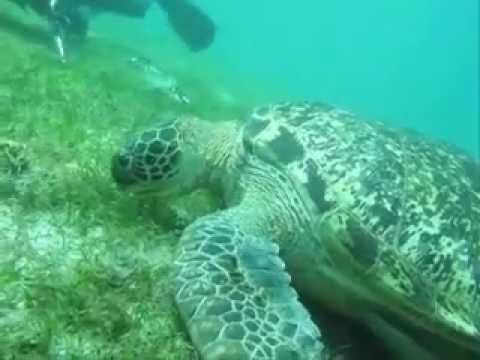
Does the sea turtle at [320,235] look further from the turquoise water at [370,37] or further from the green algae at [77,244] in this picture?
the turquoise water at [370,37]

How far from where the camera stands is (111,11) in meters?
10.3

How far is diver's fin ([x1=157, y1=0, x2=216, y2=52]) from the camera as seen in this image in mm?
11164

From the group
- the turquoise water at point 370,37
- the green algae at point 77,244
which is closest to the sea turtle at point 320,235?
the green algae at point 77,244

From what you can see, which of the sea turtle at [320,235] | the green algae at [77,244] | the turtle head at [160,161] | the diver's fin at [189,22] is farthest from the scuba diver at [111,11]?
the sea turtle at [320,235]

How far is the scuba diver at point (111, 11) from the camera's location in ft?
27.9

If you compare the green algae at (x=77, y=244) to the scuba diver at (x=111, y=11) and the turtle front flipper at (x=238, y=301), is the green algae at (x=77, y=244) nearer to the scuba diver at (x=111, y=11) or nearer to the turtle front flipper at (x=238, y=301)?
the turtle front flipper at (x=238, y=301)

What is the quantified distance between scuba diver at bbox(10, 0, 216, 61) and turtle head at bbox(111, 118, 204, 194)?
4.18 m

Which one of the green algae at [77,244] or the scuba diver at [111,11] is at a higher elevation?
the green algae at [77,244]

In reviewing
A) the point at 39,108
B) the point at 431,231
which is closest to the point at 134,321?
the point at 431,231

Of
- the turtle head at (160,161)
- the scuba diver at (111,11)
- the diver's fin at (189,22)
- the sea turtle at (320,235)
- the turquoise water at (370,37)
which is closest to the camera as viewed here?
the sea turtle at (320,235)

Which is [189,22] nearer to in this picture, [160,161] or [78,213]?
[160,161]

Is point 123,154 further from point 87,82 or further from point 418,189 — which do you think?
point 87,82

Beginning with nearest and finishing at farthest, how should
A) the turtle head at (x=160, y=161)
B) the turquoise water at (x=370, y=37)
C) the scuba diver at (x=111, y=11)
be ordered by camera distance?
the turtle head at (x=160, y=161) → the scuba diver at (x=111, y=11) → the turquoise water at (x=370, y=37)

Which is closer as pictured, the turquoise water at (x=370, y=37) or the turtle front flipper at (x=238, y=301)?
the turtle front flipper at (x=238, y=301)
